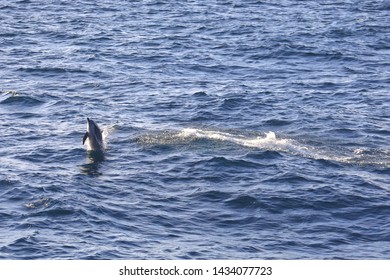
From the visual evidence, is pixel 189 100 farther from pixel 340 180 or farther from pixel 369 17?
pixel 369 17

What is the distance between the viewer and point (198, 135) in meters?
44.8

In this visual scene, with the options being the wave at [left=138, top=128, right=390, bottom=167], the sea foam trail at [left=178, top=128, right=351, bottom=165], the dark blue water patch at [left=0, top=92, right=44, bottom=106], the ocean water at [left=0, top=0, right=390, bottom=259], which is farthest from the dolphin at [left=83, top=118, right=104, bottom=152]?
the dark blue water patch at [left=0, top=92, right=44, bottom=106]

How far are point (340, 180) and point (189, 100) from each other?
14.8 metres

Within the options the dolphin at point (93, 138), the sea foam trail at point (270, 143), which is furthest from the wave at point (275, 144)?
the dolphin at point (93, 138)

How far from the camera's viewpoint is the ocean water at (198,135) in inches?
1318

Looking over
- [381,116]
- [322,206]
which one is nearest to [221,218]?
[322,206]

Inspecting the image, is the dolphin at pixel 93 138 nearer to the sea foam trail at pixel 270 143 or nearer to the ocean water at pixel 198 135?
the ocean water at pixel 198 135

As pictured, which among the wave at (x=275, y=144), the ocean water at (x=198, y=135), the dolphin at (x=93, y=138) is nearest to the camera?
→ the ocean water at (x=198, y=135)

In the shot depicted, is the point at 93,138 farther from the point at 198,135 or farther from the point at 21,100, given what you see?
the point at 21,100

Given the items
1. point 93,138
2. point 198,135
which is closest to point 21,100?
point 93,138

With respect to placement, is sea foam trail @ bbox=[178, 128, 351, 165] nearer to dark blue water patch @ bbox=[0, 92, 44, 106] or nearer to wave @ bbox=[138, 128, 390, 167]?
wave @ bbox=[138, 128, 390, 167]

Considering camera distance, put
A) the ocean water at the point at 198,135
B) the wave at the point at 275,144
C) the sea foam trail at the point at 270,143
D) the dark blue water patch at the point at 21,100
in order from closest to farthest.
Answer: the ocean water at the point at 198,135
the wave at the point at 275,144
the sea foam trail at the point at 270,143
the dark blue water patch at the point at 21,100

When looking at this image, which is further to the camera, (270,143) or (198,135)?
(198,135)

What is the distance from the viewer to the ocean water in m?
33.5
